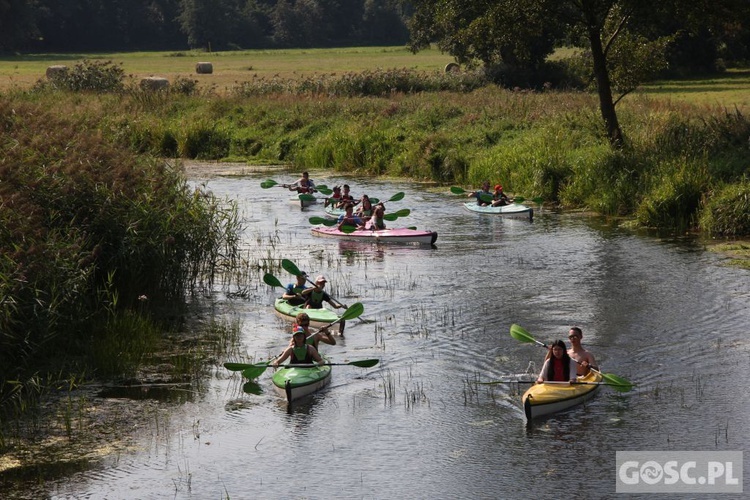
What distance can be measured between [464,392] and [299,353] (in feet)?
7.09

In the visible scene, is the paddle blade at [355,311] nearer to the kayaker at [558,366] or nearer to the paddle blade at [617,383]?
the kayaker at [558,366]

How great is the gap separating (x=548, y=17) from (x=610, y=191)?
4.70 m

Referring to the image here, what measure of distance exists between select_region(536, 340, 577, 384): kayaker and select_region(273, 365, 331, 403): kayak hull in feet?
8.75

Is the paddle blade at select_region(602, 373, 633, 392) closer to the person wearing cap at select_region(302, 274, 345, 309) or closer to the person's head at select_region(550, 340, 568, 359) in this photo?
the person's head at select_region(550, 340, 568, 359)

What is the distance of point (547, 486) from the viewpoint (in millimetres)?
10180

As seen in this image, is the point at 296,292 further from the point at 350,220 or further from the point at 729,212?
the point at 729,212

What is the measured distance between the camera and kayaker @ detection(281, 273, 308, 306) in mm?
16812

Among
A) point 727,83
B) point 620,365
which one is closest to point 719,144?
point 620,365

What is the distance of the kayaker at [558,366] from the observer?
500 inches

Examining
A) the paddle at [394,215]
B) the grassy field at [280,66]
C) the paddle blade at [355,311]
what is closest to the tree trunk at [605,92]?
the paddle at [394,215]

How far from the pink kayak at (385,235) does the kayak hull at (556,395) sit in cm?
967

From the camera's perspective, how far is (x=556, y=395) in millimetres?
12203

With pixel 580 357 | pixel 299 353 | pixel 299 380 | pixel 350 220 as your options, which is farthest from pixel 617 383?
pixel 350 220

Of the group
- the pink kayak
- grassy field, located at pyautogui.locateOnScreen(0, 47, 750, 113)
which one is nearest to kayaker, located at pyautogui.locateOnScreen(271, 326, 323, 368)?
the pink kayak
